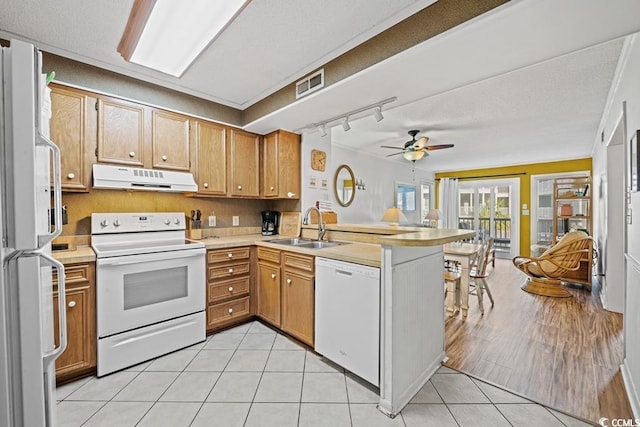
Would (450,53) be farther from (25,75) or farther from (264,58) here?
(25,75)

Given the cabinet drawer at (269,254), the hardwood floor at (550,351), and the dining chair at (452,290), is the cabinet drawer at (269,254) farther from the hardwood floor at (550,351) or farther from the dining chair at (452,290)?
the dining chair at (452,290)

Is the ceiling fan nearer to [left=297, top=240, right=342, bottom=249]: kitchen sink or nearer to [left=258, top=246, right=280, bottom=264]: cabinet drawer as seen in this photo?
[left=297, top=240, right=342, bottom=249]: kitchen sink

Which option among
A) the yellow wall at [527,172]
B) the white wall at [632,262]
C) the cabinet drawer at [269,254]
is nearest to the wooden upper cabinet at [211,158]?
the cabinet drawer at [269,254]

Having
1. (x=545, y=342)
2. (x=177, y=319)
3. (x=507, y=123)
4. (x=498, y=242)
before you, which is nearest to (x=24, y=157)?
(x=177, y=319)

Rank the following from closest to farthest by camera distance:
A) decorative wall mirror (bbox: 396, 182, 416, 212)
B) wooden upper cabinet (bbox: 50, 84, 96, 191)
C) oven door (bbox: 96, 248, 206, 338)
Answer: oven door (bbox: 96, 248, 206, 338) → wooden upper cabinet (bbox: 50, 84, 96, 191) → decorative wall mirror (bbox: 396, 182, 416, 212)

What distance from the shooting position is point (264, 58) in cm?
226

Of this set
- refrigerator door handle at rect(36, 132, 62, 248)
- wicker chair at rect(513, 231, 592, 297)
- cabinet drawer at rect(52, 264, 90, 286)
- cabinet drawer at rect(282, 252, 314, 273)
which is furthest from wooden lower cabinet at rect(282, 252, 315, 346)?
wicker chair at rect(513, 231, 592, 297)

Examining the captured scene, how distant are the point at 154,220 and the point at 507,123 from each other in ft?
14.9

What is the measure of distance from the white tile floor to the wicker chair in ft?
9.61

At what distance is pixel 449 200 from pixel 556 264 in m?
4.10

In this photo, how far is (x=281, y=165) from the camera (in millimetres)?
3354

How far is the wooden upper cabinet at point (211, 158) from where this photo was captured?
9.73 ft

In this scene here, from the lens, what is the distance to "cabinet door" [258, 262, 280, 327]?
270cm

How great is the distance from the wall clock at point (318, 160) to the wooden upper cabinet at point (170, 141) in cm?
148
